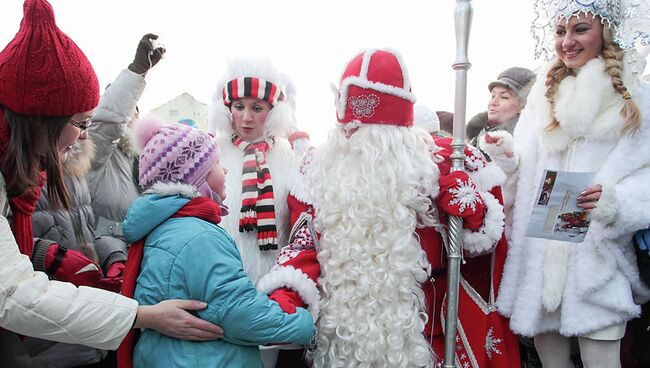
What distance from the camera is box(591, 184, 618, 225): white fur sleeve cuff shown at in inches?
85.0

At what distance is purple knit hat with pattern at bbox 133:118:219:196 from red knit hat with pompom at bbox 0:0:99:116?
0.36m

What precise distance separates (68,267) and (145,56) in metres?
1.33

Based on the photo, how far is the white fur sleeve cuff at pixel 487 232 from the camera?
2199mm

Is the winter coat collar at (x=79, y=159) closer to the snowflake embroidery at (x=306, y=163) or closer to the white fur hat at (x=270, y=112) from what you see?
the white fur hat at (x=270, y=112)

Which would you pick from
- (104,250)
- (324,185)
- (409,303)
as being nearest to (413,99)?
(324,185)

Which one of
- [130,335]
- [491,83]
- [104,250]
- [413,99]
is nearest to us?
[130,335]

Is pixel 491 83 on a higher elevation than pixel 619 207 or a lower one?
higher

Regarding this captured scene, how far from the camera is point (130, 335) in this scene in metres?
1.92

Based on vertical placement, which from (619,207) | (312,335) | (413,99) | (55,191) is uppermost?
(413,99)

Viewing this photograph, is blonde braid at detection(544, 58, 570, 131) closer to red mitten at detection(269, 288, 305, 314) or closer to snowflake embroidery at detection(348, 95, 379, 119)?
snowflake embroidery at detection(348, 95, 379, 119)

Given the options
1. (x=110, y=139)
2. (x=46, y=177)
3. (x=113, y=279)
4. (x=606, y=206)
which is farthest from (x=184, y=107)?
(x=606, y=206)

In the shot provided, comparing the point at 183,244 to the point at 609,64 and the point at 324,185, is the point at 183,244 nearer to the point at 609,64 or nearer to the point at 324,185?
the point at 324,185

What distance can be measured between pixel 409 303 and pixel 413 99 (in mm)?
891

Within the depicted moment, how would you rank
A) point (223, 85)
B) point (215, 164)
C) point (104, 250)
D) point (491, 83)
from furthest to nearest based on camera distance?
point (491, 83) < point (223, 85) < point (104, 250) < point (215, 164)
